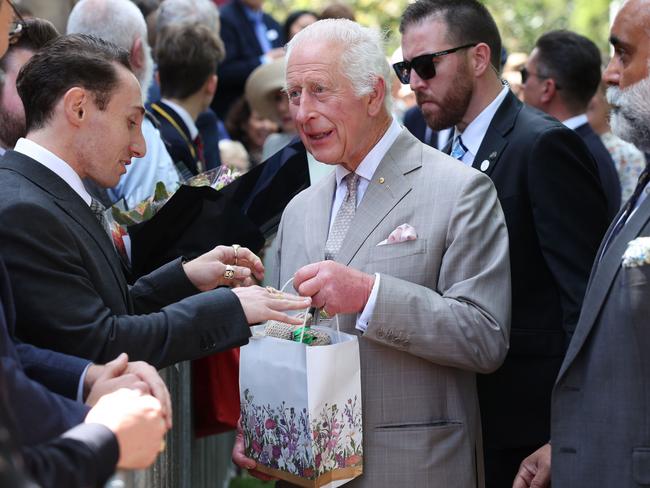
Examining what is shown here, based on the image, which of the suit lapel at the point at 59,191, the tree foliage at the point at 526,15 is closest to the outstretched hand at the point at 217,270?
the suit lapel at the point at 59,191

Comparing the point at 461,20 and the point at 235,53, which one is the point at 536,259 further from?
the point at 235,53

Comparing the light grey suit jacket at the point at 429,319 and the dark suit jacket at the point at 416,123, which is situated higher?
the dark suit jacket at the point at 416,123

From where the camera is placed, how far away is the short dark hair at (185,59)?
690cm

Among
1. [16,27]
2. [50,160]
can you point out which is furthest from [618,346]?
[16,27]

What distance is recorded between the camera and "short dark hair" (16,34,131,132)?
3.54 metres

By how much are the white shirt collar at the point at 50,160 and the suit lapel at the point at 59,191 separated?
22mm

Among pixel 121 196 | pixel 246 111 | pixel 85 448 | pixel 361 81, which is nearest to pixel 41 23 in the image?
pixel 121 196

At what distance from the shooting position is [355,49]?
4.07 metres

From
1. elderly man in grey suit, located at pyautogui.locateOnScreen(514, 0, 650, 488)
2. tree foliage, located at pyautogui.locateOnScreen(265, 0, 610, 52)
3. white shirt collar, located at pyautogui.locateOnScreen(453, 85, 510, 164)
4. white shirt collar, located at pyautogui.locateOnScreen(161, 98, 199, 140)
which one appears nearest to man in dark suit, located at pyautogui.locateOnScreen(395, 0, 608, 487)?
white shirt collar, located at pyautogui.locateOnScreen(453, 85, 510, 164)

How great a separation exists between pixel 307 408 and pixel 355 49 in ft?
4.78

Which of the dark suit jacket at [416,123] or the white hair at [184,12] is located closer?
the white hair at [184,12]

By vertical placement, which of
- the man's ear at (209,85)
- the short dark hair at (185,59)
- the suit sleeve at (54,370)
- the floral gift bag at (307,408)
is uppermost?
the short dark hair at (185,59)

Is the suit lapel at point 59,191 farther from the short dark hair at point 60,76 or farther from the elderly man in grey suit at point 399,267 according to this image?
the elderly man in grey suit at point 399,267

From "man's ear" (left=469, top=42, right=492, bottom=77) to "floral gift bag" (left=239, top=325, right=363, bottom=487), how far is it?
191 cm
